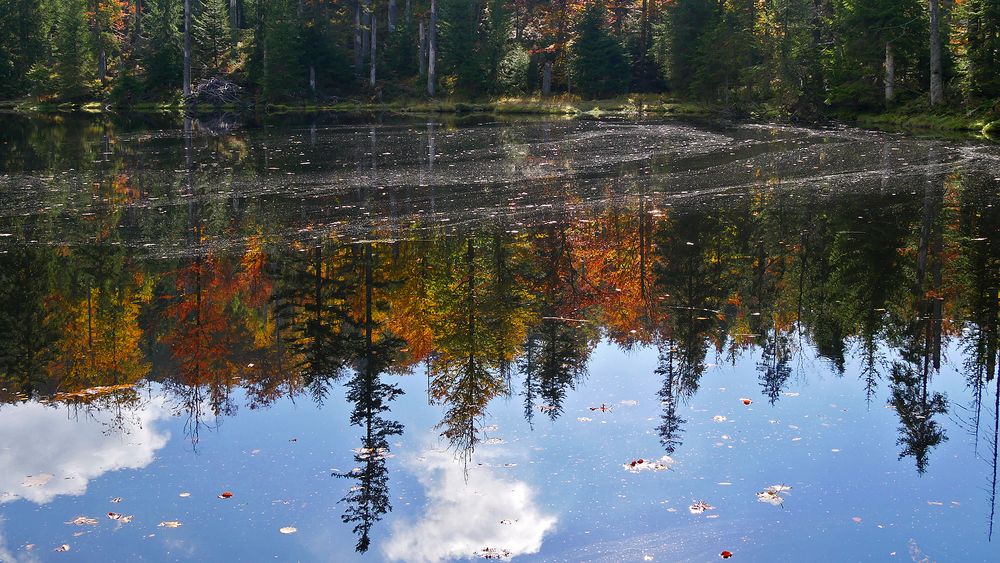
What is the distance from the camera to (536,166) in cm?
2262

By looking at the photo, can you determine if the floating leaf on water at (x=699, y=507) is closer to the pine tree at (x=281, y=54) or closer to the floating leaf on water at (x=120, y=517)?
the floating leaf on water at (x=120, y=517)

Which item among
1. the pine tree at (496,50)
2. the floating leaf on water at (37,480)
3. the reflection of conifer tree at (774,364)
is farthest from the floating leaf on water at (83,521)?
the pine tree at (496,50)

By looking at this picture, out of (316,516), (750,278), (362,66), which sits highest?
(362,66)

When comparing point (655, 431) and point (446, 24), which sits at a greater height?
point (446, 24)

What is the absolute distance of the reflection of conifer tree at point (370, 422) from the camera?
5578 mm

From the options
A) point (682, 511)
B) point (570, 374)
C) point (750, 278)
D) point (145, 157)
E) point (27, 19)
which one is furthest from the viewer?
point (27, 19)

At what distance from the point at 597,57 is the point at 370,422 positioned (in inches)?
1926

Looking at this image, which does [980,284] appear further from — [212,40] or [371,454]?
[212,40]

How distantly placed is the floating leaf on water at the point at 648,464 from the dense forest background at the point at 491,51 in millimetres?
32849

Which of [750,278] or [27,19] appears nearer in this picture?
[750,278]

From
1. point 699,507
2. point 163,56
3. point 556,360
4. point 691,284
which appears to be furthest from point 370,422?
point 163,56

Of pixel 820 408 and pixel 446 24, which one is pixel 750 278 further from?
pixel 446 24

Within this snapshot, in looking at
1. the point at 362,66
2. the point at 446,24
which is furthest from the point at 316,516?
the point at 362,66

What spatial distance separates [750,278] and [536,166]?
12.3 meters
